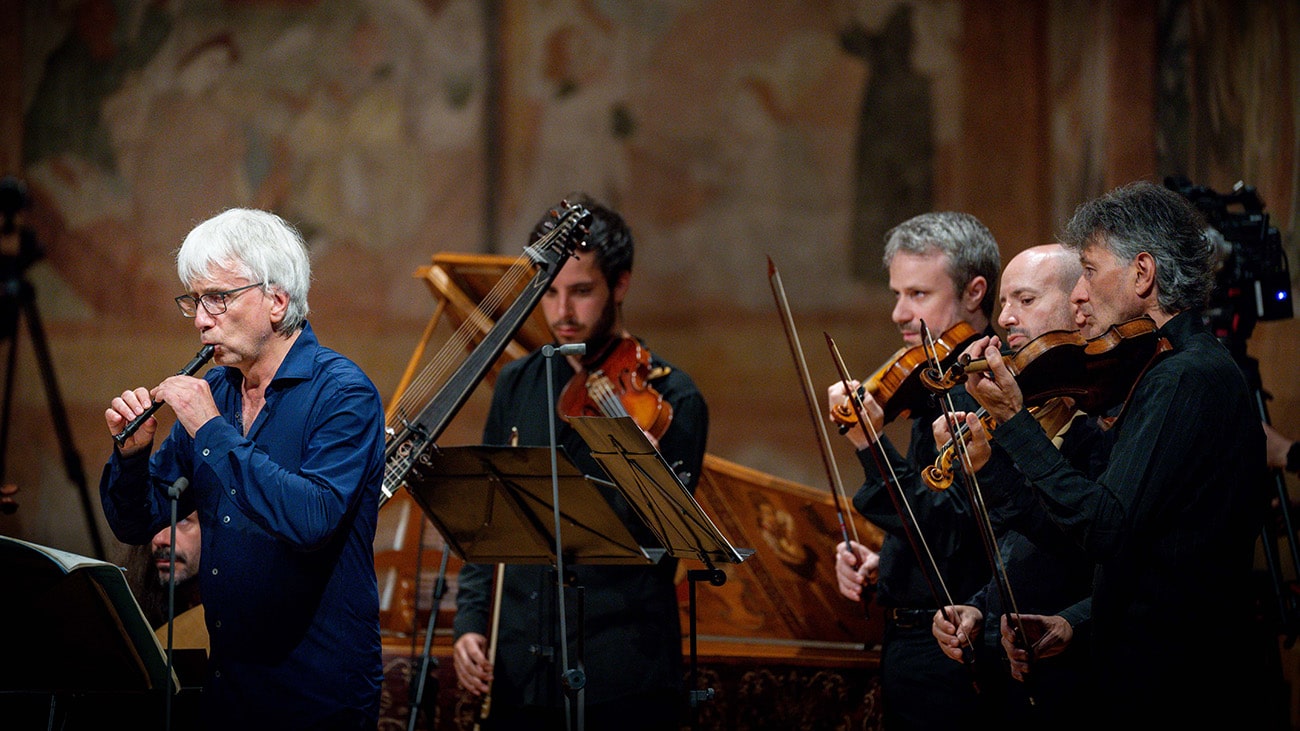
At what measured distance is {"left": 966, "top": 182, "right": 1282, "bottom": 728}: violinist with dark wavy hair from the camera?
2.10 meters

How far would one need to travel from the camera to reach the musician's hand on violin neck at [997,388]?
2262mm

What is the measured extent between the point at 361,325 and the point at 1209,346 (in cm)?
506

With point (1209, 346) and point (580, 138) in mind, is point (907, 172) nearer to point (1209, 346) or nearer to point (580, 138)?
point (580, 138)

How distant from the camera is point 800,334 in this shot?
249 inches

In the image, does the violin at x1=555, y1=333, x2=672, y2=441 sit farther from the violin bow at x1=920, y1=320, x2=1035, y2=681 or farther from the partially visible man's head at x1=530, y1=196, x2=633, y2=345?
the violin bow at x1=920, y1=320, x2=1035, y2=681

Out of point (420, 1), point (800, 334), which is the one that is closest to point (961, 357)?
point (800, 334)

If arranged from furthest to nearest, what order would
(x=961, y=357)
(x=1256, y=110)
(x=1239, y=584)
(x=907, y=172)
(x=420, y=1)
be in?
(x=420, y=1)
(x=907, y=172)
(x=1256, y=110)
(x=961, y=357)
(x=1239, y=584)

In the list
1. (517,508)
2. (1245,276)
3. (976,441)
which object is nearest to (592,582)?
(517,508)

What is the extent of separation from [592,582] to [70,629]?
1099 millimetres

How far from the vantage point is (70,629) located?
87.5 inches

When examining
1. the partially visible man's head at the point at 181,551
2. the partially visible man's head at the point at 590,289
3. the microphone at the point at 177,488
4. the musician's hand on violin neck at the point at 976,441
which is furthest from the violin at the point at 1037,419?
the partially visible man's head at the point at 181,551

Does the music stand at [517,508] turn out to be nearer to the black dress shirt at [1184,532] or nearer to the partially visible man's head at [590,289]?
the partially visible man's head at [590,289]

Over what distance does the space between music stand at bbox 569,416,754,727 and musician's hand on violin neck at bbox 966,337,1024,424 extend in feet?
1.78

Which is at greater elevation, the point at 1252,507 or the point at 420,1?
the point at 420,1
